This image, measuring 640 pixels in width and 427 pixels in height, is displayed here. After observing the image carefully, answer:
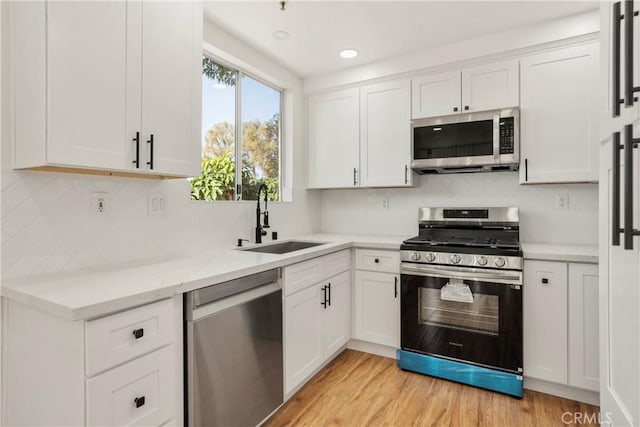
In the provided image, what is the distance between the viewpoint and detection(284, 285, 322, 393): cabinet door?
213 cm

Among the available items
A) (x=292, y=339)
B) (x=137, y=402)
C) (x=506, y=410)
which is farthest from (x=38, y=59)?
(x=506, y=410)

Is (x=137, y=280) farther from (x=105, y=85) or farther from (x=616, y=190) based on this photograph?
(x=616, y=190)

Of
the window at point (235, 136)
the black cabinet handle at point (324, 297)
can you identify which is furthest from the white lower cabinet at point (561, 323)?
the window at point (235, 136)

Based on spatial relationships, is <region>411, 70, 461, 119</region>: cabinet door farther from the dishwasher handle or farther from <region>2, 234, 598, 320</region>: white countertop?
the dishwasher handle

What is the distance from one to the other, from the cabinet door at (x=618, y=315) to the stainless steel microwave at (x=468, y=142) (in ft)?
3.84

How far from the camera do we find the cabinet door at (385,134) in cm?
303

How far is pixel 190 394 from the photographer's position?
1488 millimetres

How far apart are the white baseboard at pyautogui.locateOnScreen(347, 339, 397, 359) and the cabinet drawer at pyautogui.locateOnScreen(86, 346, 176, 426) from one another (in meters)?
1.86

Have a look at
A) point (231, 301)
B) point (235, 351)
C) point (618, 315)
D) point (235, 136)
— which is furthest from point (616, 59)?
point (235, 136)

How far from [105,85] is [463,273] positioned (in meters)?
2.36

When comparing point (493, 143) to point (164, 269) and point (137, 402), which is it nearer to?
point (164, 269)

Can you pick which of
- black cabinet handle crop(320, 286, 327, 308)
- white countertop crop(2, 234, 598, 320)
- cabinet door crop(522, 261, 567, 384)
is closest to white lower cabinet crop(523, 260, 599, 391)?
cabinet door crop(522, 261, 567, 384)

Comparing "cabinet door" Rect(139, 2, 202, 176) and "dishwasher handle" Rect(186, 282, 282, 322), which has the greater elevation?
"cabinet door" Rect(139, 2, 202, 176)

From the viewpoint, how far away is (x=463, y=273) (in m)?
2.46
